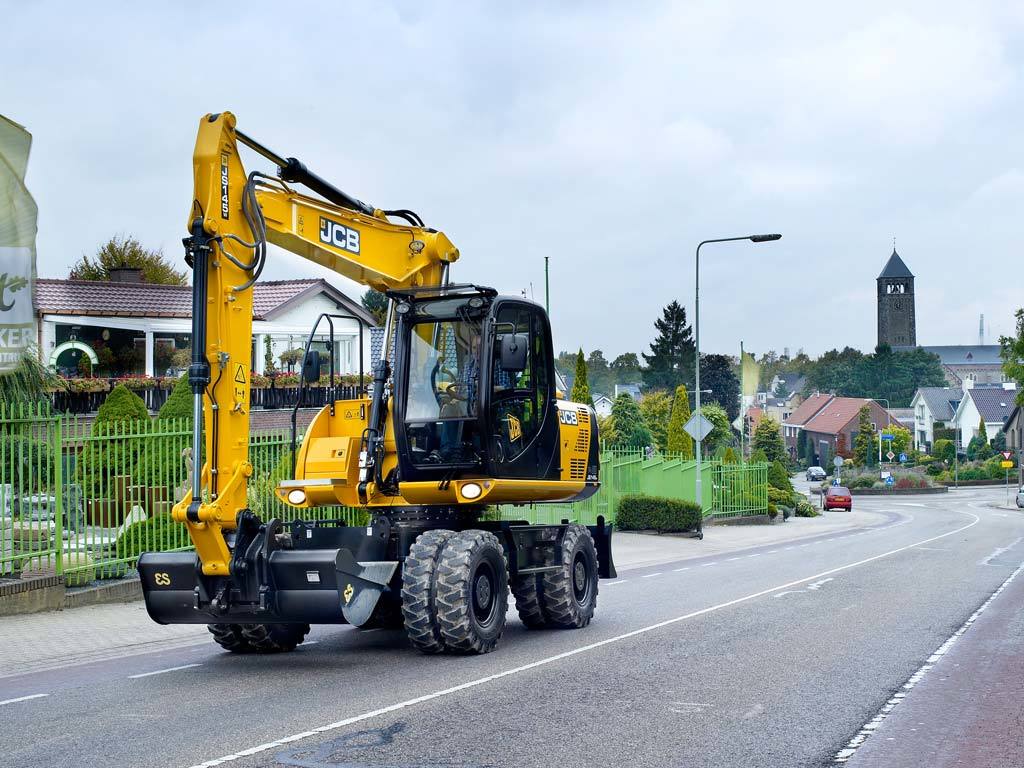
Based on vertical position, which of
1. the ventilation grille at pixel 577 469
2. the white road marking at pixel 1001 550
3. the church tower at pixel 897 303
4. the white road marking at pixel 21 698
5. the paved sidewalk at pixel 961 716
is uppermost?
the church tower at pixel 897 303

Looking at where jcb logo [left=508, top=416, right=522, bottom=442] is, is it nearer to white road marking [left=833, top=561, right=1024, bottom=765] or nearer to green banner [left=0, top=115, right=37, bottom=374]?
white road marking [left=833, top=561, right=1024, bottom=765]

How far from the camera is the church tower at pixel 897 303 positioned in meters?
197

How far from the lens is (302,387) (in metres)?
11.7

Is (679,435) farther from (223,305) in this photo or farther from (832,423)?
(832,423)

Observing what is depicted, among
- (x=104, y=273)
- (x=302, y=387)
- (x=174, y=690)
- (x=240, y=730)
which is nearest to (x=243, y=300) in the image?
(x=302, y=387)

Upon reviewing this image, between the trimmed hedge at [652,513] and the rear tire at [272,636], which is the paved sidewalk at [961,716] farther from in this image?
the trimmed hedge at [652,513]

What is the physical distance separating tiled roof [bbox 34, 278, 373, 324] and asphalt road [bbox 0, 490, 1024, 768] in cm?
2269

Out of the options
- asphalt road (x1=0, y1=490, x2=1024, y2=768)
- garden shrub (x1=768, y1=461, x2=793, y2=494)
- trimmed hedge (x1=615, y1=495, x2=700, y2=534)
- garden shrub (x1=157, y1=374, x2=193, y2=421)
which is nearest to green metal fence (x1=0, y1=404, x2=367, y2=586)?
asphalt road (x1=0, y1=490, x2=1024, y2=768)

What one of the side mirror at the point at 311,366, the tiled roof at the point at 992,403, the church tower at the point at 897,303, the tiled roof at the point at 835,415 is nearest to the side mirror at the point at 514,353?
the side mirror at the point at 311,366

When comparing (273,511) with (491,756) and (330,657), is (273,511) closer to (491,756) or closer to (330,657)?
(330,657)

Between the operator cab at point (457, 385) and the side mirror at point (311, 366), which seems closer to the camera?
the side mirror at point (311, 366)

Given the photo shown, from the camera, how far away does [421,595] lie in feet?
35.9

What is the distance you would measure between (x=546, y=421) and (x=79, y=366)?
25.4 meters

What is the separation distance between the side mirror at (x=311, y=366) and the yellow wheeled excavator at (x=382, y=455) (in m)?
0.02
